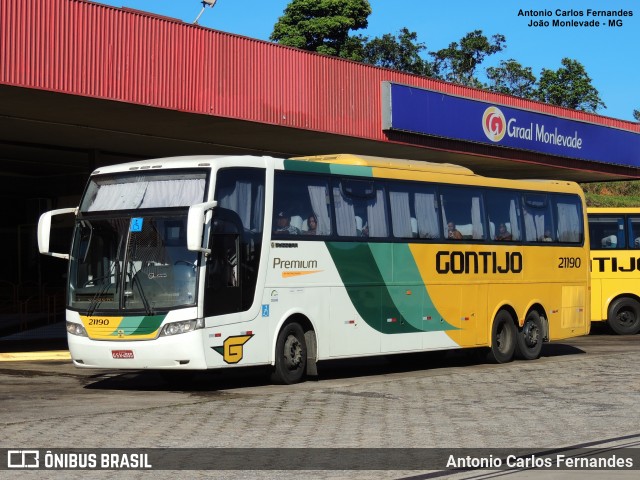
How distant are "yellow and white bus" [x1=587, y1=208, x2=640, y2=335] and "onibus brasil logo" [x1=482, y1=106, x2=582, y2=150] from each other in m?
3.18

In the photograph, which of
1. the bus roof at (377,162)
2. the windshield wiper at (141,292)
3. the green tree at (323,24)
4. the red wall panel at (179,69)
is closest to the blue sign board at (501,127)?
the red wall panel at (179,69)

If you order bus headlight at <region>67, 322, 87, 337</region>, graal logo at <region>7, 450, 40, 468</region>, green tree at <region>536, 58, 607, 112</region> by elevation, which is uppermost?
green tree at <region>536, 58, 607, 112</region>

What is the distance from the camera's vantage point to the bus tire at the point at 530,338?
22.0m

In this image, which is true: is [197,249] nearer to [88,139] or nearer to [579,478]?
[579,478]

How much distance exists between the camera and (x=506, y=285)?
2169 centimetres

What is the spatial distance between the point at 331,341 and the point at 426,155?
1460 cm

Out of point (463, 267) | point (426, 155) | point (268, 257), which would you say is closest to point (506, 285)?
point (463, 267)

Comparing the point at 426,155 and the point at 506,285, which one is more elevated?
the point at 426,155

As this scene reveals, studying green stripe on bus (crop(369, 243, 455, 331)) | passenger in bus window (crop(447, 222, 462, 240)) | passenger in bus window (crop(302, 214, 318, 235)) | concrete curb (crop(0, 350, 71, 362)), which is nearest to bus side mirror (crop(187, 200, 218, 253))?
passenger in bus window (crop(302, 214, 318, 235))

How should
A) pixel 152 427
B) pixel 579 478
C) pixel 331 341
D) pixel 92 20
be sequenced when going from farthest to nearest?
pixel 92 20
pixel 331 341
pixel 152 427
pixel 579 478

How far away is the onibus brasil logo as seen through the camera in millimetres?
31562

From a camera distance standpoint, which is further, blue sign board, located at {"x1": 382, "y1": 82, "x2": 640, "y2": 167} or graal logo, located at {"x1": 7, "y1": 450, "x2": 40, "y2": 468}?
blue sign board, located at {"x1": 382, "y1": 82, "x2": 640, "y2": 167}

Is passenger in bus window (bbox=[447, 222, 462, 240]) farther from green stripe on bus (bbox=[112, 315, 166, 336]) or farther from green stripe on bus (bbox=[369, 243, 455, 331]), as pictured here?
green stripe on bus (bbox=[112, 315, 166, 336])

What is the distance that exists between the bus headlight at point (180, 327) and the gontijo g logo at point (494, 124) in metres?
17.2
